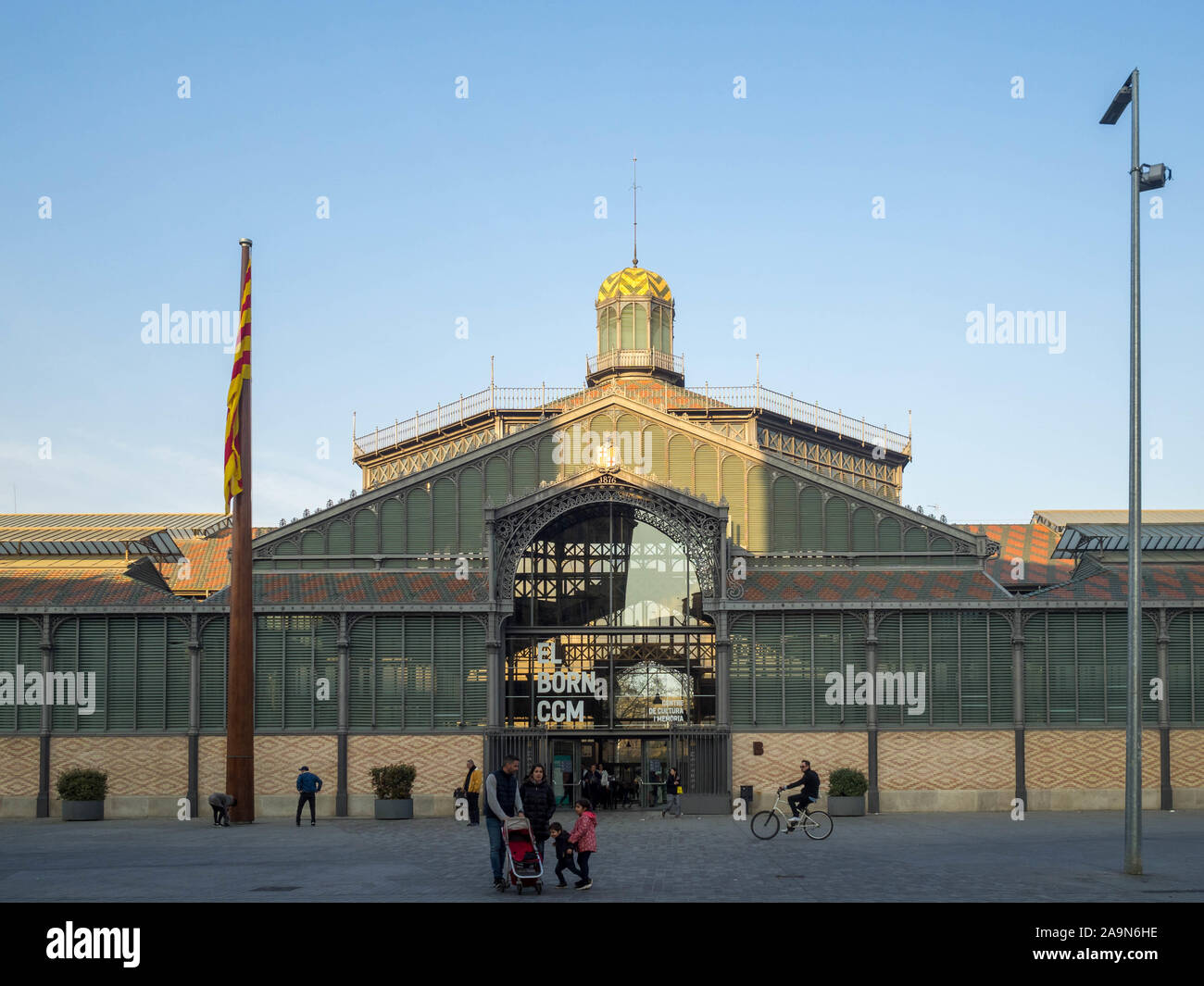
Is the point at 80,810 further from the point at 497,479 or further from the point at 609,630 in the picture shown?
the point at 609,630

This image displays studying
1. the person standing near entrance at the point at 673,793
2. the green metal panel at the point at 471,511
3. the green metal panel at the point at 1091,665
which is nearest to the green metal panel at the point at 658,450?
the green metal panel at the point at 471,511

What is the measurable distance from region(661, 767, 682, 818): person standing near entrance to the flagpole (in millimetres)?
13011

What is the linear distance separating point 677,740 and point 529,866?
23.1 m

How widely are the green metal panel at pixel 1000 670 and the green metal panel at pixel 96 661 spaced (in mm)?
28619

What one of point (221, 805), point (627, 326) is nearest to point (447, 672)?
point (221, 805)

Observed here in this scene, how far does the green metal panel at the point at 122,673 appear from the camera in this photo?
4447cm

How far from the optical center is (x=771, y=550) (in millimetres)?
47781

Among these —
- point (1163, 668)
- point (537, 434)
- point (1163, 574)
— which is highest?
point (537, 434)

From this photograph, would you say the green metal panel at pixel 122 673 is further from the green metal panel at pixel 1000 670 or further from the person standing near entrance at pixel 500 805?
the green metal panel at pixel 1000 670

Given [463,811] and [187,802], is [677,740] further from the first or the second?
[187,802]

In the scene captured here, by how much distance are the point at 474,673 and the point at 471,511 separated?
6225 mm

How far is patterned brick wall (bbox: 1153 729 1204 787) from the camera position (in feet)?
144

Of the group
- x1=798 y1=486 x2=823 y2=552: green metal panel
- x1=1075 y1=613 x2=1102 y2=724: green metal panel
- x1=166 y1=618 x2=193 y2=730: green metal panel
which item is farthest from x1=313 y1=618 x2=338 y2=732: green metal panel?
x1=1075 y1=613 x2=1102 y2=724: green metal panel
